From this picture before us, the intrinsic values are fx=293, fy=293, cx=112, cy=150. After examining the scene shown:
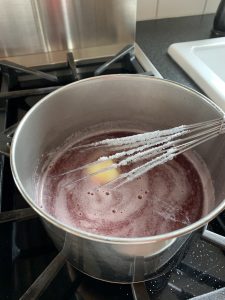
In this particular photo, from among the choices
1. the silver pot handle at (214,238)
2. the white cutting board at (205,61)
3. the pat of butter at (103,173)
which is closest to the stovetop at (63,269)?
the silver pot handle at (214,238)

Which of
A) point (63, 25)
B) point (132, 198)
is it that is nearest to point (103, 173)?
point (132, 198)

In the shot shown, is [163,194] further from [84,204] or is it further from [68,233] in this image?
[68,233]

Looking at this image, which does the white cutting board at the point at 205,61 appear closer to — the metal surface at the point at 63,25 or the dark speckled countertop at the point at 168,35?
the dark speckled countertop at the point at 168,35

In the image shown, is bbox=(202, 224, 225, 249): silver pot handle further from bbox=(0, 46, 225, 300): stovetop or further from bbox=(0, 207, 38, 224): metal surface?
bbox=(0, 207, 38, 224): metal surface

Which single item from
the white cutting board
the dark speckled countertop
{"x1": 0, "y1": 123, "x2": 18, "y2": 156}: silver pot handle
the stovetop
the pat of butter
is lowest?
the pat of butter

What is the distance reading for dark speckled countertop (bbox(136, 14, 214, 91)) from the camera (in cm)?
61

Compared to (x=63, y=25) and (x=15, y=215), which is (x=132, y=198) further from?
(x=63, y=25)

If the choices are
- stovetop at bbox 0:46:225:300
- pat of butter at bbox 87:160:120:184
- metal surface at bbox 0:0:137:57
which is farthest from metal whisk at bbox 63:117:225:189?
metal surface at bbox 0:0:137:57

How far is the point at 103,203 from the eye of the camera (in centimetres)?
44

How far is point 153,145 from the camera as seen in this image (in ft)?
1.56

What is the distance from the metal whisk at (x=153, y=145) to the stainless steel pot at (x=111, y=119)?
23 millimetres

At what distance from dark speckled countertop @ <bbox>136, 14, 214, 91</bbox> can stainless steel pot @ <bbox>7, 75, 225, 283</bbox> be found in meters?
0.12

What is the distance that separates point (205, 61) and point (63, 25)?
318mm

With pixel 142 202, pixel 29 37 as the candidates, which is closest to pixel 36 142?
pixel 142 202
